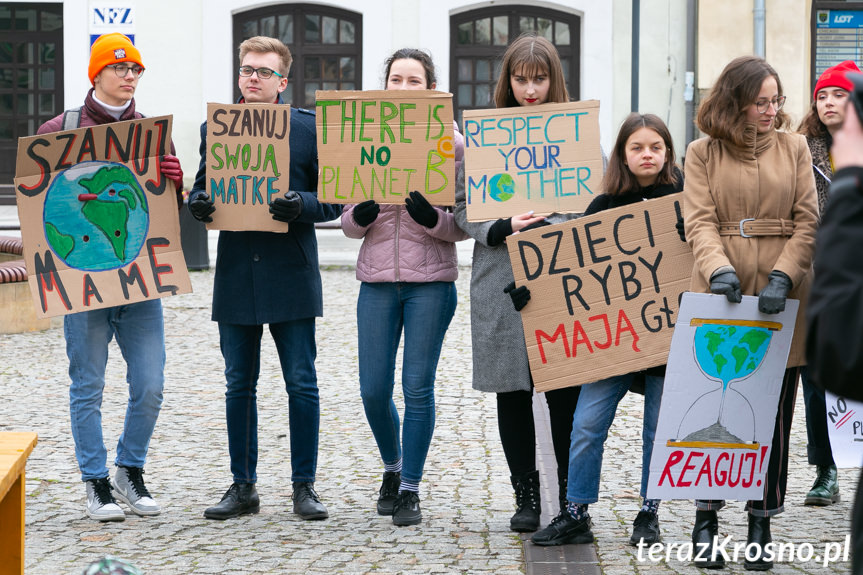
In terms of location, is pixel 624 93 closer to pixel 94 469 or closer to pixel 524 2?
pixel 524 2

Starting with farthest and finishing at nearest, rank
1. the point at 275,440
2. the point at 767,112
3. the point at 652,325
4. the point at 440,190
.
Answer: the point at 275,440
the point at 440,190
the point at 652,325
the point at 767,112

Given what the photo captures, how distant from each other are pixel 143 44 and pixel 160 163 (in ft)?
57.4

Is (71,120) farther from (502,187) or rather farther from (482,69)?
(482,69)

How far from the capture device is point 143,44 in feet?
71.5

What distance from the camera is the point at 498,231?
4.82 metres

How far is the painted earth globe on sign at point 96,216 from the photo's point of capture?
5129 millimetres

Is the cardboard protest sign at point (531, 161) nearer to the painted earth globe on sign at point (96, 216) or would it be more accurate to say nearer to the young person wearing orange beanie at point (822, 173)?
the young person wearing orange beanie at point (822, 173)

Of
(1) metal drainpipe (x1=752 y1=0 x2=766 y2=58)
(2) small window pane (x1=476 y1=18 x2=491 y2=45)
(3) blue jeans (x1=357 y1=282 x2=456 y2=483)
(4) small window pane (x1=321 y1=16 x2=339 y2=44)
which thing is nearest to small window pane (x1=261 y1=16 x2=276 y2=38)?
(4) small window pane (x1=321 y1=16 x2=339 y2=44)

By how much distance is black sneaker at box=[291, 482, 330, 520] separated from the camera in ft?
16.7

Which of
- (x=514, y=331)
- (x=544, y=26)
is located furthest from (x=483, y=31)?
(x=514, y=331)

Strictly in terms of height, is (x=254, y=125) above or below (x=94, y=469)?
above

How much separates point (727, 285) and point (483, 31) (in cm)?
1850

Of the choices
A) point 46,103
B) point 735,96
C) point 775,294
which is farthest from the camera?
point 46,103

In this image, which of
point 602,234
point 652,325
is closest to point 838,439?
point 652,325
